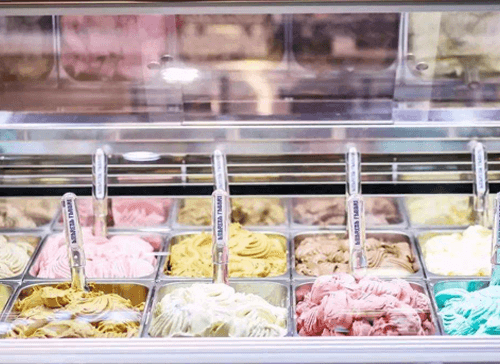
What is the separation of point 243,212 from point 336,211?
1.18 feet

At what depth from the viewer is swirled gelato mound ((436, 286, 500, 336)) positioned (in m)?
2.24

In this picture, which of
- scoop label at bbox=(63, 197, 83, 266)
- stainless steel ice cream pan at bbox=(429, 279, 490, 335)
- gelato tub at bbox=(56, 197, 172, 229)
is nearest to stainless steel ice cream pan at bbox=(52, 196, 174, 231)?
gelato tub at bbox=(56, 197, 172, 229)

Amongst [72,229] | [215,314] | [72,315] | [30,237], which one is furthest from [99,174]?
[215,314]

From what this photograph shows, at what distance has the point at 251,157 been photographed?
2.92 m

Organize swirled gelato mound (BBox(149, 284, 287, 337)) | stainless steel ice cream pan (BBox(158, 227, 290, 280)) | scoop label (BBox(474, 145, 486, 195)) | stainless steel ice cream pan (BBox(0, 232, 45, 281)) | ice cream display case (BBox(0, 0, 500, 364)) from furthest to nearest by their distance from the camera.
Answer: stainless steel ice cream pan (BBox(0, 232, 45, 281)), scoop label (BBox(474, 145, 486, 195)), stainless steel ice cream pan (BBox(158, 227, 290, 280)), ice cream display case (BBox(0, 0, 500, 364)), swirled gelato mound (BBox(149, 284, 287, 337))

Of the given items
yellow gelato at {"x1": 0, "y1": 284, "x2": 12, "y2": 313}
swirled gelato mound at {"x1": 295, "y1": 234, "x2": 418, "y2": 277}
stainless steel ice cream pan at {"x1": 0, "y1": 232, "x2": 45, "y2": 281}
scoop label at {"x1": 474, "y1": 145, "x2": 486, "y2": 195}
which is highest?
scoop label at {"x1": 474, "y1": 145, "x2": 486, "y2": 195}

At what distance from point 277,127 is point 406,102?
1.71 ft

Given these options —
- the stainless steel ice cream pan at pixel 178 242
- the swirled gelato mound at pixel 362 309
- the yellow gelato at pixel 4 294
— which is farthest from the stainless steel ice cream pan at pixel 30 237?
the swirled gelato mound at pixel 362 309

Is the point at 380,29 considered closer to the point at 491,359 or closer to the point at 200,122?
the point at 200,122

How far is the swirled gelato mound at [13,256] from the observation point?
269 cm

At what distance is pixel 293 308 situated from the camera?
2410 millimetres

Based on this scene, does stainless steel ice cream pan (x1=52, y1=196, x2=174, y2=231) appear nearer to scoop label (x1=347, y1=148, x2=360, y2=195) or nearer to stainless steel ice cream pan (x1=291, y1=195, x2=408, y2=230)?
stainless steel ice cream pan (x1=291, y1=195, x2=408, y2=230)

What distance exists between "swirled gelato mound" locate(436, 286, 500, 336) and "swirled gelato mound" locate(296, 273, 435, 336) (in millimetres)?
75

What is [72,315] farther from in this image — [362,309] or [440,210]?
[440,210]
